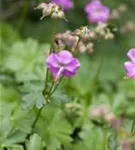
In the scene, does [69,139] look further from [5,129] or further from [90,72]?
[90,72]

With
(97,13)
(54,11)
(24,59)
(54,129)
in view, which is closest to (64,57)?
(54,11)

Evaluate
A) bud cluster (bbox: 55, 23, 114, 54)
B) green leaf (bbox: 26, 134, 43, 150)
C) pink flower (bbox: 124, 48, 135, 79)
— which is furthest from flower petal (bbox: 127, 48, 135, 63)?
green leaf (bbox: 26, 134, 43, 150)

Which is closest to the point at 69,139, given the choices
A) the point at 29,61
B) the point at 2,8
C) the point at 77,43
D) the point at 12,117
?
the point at 12,117

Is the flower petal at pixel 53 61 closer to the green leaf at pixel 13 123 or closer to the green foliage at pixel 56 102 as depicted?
the green foliage at pixel 56 102

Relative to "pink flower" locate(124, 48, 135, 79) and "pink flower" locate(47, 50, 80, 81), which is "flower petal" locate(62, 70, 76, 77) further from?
"pink flower" locate(124, 48, 135, 79)

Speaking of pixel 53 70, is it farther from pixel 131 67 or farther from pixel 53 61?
pixel 131 67

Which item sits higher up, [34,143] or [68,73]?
[68,73]

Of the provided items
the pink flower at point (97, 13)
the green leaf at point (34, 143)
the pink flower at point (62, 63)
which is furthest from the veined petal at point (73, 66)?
the pink flower at point (97, 13)
